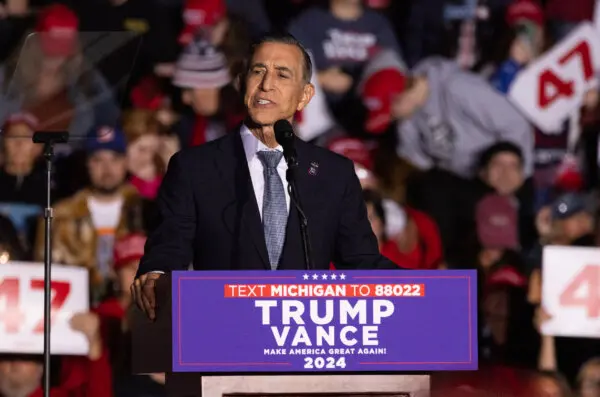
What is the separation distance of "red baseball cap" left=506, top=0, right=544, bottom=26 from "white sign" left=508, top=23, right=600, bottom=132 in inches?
7.9

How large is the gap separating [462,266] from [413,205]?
42 centimetres

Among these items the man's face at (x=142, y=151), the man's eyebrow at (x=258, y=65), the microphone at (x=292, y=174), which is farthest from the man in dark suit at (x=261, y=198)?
the man's face at (x=142, y=151)

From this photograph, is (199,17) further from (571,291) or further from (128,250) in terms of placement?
(571,291)

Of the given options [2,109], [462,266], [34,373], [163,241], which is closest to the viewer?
[163,241]

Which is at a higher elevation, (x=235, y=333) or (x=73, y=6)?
(x=73, y=6)

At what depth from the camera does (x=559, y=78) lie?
770 centimetres

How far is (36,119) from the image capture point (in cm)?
559

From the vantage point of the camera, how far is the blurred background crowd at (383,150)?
671 centimetres

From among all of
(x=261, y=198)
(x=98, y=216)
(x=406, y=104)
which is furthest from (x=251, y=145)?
(x=406, y=104)

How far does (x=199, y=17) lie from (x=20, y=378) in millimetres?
2147

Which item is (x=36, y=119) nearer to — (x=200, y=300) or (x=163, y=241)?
(x=163, y=241)

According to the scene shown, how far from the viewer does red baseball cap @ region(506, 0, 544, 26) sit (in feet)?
25.2

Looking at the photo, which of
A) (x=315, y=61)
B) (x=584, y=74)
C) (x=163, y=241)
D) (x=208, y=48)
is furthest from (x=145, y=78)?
(x=163, y=241)

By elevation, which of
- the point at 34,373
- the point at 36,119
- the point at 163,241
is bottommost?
the point at 34,373
